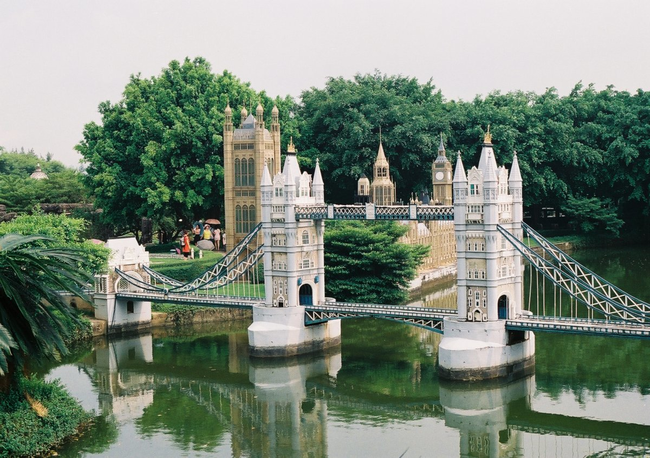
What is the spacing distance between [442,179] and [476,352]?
105 ft

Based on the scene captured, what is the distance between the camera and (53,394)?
3067 cm

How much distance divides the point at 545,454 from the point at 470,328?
730 centimetres

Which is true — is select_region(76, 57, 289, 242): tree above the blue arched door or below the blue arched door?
above

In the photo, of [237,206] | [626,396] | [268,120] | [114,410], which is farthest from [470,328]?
[268,120]

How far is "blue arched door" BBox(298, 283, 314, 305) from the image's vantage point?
42.6 metres

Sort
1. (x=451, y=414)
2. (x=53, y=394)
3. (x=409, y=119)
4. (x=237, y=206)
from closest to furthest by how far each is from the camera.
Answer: (x=53, y=394), (x=451, y=414), (x=237, y=206), (x=409, y=119)

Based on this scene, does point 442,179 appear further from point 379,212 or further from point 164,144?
point 379,212

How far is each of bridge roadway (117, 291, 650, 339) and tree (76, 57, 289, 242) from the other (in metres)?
15.0

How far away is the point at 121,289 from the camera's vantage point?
47.9 m

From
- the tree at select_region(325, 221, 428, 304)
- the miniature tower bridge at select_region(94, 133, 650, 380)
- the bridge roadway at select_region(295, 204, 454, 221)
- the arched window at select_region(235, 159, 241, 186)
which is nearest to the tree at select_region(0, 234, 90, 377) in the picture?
the miniature tower bridge at select_region(94, 133, 650, 380)

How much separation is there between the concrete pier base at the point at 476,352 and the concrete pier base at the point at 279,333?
7442mm

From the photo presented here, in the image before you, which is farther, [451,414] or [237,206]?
[237,206]

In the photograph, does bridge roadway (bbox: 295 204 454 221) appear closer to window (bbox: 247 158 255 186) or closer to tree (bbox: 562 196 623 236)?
window (bbox: 247 158 255 186)

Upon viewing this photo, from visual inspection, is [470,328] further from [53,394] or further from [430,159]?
[430,159]
